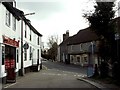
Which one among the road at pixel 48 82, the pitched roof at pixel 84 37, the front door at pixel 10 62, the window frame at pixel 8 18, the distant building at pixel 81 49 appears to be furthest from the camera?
the pitched roof at pixel 84 37

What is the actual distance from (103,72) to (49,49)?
94.4 metres

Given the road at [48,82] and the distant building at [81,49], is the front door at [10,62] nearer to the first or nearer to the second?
the road at [48,82]

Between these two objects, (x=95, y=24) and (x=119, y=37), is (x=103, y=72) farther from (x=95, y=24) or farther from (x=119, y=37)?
(x=119, y=37)

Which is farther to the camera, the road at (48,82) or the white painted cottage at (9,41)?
the white painted cottage at (9,41)

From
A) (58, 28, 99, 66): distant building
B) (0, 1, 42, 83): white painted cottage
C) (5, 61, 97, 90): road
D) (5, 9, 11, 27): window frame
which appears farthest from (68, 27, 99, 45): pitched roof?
(5, 9, 11, 27): window frame

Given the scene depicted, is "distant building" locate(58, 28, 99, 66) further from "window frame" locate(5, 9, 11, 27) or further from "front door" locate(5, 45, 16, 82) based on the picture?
"window frame" locate(5, 9, 11, 27)

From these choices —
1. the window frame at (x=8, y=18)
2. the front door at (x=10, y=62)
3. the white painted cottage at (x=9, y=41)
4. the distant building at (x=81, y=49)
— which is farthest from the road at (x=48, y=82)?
the distant building at (x=81, y=49)

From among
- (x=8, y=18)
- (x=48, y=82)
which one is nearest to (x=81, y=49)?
(x=8, y=18)

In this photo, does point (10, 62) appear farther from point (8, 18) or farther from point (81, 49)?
point (81, 49)

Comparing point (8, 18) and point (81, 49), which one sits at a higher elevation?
point (8, 18)

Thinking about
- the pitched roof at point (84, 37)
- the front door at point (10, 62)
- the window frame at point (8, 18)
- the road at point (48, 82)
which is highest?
the pitched roof at point (84, 37)

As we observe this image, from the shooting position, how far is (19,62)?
30297 mm

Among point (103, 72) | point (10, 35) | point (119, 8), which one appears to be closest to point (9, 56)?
point (10, 35)

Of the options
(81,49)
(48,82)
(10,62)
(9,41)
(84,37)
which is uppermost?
(84,37)
